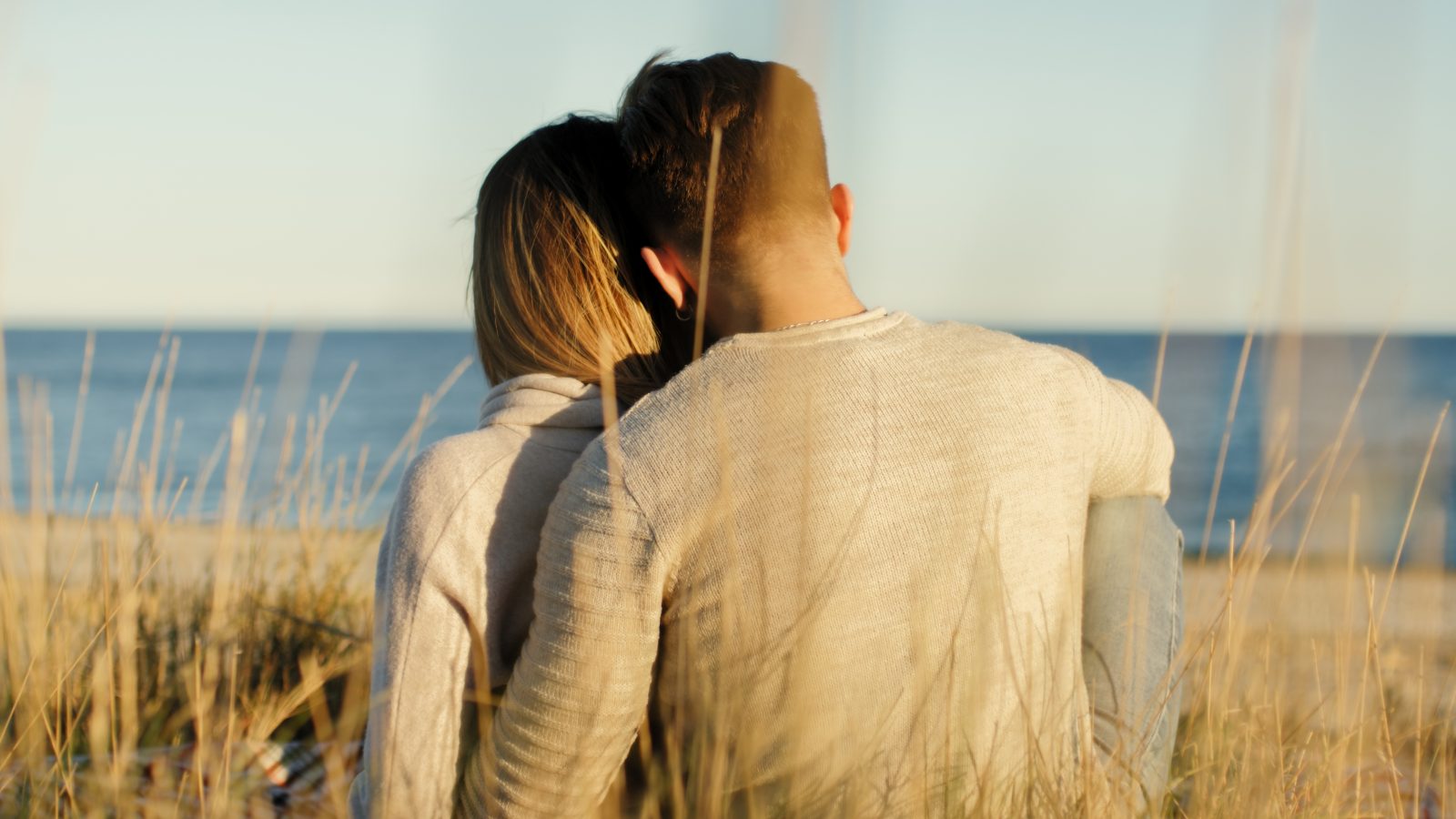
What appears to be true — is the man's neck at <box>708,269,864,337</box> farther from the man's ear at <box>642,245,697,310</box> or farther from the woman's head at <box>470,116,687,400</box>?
the woman's head at <box>470,116,687,400</box>

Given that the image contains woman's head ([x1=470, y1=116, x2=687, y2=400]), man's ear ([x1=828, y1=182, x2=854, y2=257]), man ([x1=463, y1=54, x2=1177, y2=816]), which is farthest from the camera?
woman's head ([x1=470, y1=116, x2=687, y2=400])

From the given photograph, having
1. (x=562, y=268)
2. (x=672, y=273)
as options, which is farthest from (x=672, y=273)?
(x=562, y=268)

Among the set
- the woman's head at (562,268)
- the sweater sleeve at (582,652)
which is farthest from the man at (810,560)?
the woman's head at (562,268)

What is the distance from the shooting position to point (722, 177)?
4.43 feet

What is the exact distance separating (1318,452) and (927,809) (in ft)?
1.71

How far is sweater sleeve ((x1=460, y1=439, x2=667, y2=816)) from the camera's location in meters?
1.22

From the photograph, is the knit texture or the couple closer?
the couple

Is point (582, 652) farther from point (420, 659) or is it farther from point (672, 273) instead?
point (672, 273)

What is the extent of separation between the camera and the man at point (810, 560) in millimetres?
1201

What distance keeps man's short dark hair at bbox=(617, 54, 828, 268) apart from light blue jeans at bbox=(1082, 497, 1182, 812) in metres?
0.60

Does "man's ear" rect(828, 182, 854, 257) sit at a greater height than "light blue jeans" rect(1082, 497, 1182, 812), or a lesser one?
greater

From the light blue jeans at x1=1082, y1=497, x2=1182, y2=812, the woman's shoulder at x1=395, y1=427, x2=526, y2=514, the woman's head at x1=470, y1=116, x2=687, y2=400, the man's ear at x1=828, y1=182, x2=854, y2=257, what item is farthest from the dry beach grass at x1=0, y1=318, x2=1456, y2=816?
the man's ear at x1=828, y1=182, x2=854, y2=257

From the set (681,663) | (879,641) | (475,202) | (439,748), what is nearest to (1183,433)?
(879,641)

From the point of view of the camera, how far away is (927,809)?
1.21m
